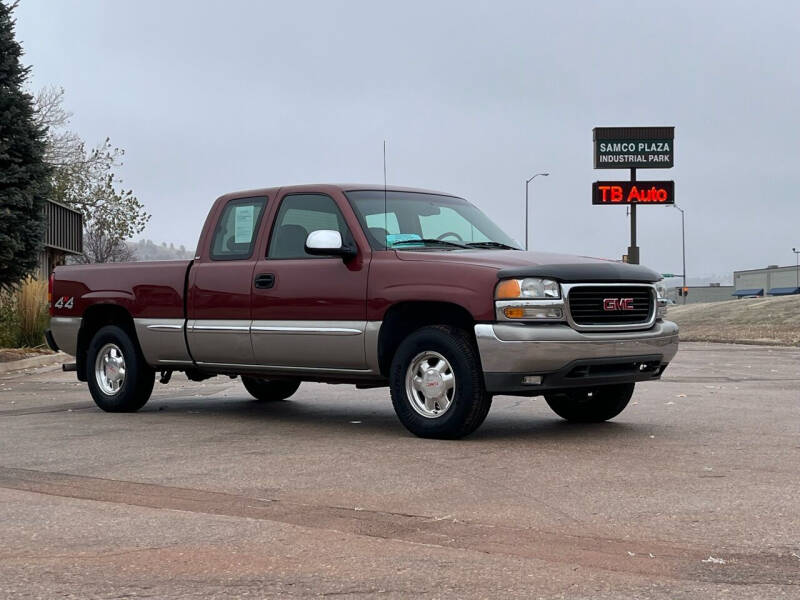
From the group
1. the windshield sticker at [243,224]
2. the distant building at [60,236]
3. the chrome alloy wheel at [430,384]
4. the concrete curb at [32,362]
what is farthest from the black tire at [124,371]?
the distant building at [60,236]

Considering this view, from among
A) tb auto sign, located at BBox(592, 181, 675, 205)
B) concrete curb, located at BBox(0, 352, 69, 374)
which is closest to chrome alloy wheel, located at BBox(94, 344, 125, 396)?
concrete curb, located at BBox(0, 352, 69, 374)

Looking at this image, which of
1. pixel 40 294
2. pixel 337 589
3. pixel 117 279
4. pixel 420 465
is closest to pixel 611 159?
pixel 40 294

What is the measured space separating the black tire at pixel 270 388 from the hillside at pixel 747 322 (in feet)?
59.2

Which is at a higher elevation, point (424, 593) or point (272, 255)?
point (272, 255)

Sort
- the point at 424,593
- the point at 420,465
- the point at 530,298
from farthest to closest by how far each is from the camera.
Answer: the point at 530,298
the point at 420,465
the point at 424,593

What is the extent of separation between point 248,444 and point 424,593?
14.6ft

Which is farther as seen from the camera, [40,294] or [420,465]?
[40,294]

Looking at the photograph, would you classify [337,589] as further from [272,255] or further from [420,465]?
[272,255]

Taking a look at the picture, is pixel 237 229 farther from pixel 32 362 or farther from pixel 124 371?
pixel 32 362

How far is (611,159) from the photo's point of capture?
151 ft

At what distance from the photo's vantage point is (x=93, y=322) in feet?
38.3

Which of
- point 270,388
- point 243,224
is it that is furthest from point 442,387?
point 270,388

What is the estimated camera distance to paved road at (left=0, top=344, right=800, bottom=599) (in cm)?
455

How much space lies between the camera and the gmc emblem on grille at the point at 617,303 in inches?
338
